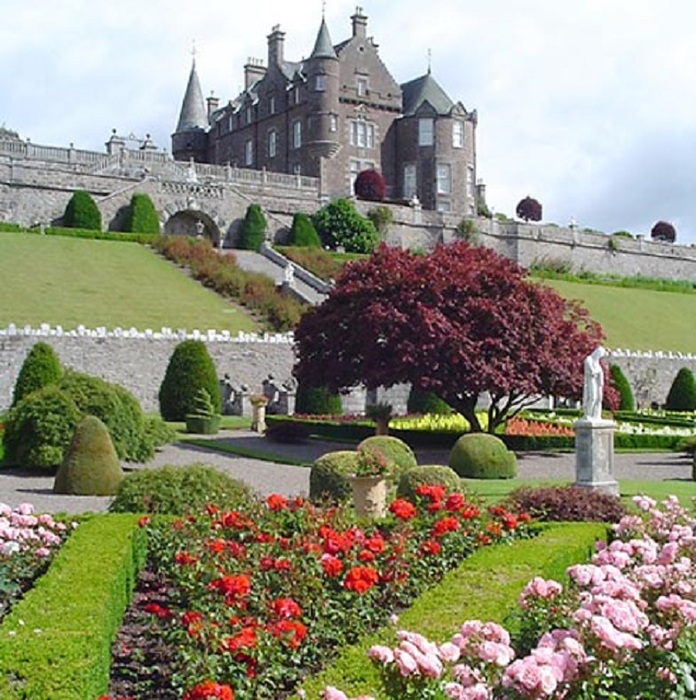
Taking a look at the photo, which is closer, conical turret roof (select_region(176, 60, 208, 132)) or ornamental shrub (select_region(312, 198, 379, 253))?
ornamental shrub (select_region(312, 198, 379, 253))

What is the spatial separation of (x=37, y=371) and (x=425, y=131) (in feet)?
140

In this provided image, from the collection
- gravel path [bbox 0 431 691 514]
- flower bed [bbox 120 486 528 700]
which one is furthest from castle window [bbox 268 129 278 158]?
flower bed [bbox 120 486 528 700]

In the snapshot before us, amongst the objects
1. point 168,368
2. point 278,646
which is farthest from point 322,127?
point 278,646

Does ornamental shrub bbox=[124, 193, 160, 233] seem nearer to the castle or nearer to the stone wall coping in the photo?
the castle

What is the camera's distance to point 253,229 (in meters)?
52.7

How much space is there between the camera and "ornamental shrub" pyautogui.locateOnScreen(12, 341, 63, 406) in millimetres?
27469

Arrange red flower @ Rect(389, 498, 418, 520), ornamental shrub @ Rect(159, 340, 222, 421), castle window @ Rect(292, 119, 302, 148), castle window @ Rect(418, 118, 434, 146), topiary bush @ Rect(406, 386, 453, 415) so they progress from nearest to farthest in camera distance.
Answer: red flower @ Rect(389, 498, 418, 520), ornamental shrub @ Rect(159, 340, 222, 421), topiary bush @ Rect(406, 386, 453, 415), castle window @ Rect(292, 119, 302, 148), castle window @ Rect(418, 118, 434, 146)

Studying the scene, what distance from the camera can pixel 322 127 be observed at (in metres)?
62.5

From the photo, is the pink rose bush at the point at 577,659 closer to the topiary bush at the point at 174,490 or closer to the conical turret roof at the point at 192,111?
the topiary bush at the point at 174,490

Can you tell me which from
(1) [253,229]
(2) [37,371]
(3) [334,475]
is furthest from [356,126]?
(3) [334,475]

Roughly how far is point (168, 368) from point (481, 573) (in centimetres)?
2371

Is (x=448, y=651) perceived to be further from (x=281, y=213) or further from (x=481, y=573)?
(x=281, y=213)

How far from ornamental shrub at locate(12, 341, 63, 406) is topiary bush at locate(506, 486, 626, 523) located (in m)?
18.2

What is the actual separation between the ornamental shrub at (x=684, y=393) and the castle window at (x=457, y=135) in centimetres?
3074
